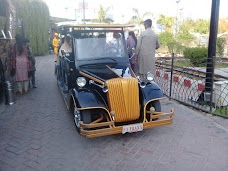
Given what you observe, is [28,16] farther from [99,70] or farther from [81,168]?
[81,168]

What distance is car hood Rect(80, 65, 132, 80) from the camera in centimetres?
443

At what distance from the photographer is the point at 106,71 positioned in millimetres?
4672

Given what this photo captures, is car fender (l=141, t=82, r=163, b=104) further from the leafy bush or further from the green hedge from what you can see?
the green hedge

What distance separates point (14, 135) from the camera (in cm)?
456

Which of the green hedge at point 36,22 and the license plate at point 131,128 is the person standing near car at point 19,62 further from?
the green hedge at point 36,22

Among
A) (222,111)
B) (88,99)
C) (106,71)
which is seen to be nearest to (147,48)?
(106,71)

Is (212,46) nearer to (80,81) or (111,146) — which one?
(80,81)

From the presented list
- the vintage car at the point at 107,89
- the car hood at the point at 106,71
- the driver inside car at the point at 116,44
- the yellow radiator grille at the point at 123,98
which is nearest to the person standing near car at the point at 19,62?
the vintage car at the point at 107,89

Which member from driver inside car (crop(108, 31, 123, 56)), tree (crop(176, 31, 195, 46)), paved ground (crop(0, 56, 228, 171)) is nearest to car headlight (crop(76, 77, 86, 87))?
paved ground (crop(0, 56, 228, 171))

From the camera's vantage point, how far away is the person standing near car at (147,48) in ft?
20.5

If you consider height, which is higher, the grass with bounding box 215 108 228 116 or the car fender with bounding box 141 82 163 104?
the car fender with bounding box 141 82 163 104

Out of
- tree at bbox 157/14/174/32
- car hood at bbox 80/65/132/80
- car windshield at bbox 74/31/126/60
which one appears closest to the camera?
car hood at bbox 80/65/132/80

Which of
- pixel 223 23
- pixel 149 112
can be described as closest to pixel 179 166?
pixel 149 112

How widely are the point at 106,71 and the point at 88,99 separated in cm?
84
